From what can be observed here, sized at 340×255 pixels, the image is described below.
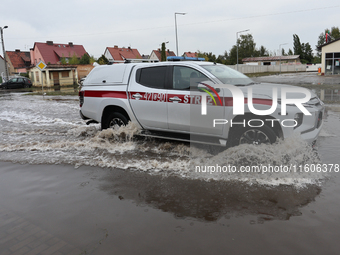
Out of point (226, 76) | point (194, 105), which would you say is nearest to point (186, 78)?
point (194, 105)

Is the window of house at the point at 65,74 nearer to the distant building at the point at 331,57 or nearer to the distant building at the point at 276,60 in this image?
the distant building at the point at 331,57

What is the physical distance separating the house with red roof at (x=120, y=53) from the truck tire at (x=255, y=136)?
7851 cm

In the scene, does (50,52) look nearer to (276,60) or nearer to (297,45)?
(276,60)

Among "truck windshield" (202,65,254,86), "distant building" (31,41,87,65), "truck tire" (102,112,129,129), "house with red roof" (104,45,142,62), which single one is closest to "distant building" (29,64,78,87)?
"distant building" (31,41,87,65)

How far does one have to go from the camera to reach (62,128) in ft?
31.5

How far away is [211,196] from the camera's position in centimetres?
438

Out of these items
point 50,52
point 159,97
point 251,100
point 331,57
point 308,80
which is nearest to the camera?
point 251,100

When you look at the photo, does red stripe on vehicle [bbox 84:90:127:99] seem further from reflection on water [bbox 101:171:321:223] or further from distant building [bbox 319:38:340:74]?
distant building [bbox 319:38:340:74]

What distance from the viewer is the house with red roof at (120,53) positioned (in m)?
82.1

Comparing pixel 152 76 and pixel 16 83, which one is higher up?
pixel 16 83

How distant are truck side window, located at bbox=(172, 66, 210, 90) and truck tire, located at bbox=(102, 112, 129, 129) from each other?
1520 millimetres

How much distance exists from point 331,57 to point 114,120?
117 ft

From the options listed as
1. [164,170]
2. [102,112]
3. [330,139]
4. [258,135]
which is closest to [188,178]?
[164,170]

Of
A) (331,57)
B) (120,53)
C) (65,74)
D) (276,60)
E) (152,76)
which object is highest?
(120,53)
